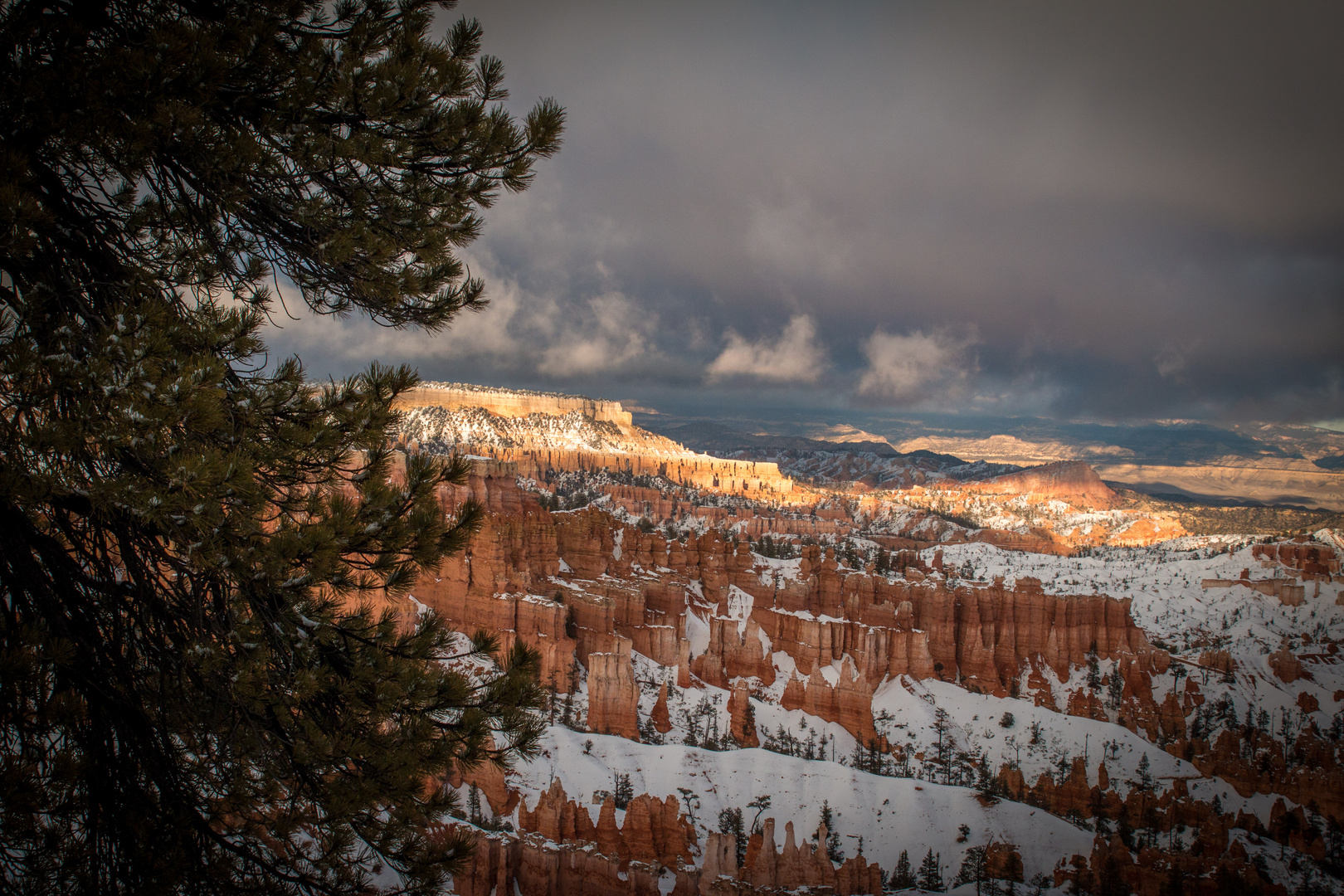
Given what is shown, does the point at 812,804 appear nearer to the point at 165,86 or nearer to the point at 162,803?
the point at 162,803

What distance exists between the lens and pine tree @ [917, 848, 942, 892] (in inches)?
894

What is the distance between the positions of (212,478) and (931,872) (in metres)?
27.8

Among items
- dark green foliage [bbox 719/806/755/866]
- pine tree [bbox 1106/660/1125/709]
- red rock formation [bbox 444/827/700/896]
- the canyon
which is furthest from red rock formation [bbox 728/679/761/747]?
pine tree [bbox 1106/660/1125/709]

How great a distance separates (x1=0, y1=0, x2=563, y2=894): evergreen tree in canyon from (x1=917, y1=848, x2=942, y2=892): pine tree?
24.4m

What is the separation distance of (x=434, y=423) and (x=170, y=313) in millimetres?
127224

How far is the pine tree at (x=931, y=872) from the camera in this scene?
22.7m

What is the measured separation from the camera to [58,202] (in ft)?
13.2

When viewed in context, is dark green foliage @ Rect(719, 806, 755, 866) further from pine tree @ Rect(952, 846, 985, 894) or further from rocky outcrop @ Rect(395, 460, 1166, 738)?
rocky outcrop @ Rect(395, 460, 1166, 738)

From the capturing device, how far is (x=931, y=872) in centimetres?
2312

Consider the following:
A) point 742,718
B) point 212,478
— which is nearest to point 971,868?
point 742,718

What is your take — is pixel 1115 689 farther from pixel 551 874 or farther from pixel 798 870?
pixel 551 874

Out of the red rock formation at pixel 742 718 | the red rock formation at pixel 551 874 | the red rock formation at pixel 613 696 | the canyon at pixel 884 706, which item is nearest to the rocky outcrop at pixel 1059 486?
the canyon at pixel 884 706

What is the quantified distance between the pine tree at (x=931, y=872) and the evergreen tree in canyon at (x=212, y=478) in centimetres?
2439

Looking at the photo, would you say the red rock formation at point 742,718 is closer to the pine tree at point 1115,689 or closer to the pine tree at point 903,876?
the pine tree at point 903,876
